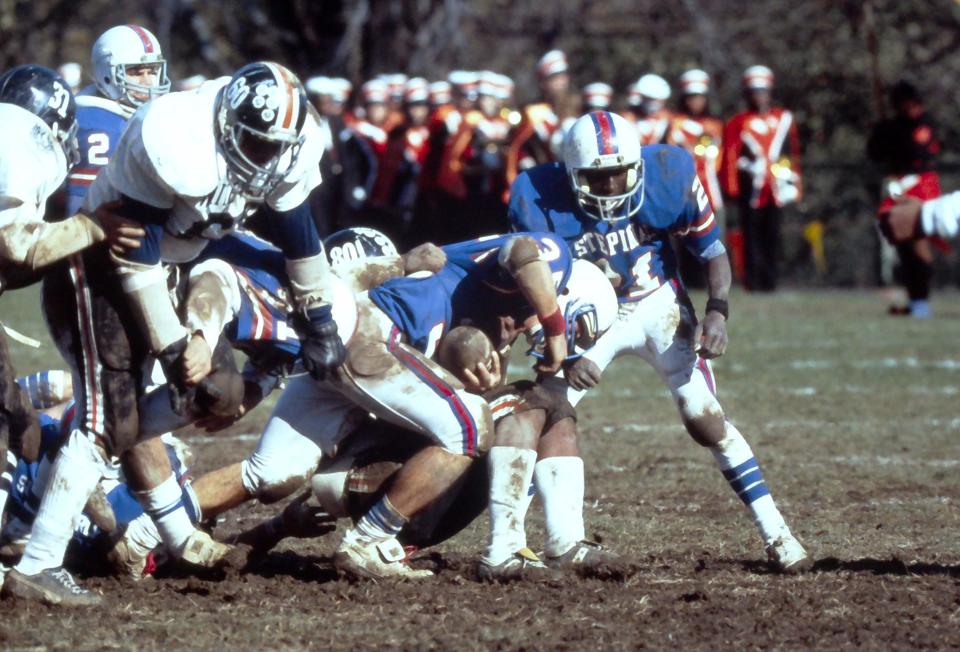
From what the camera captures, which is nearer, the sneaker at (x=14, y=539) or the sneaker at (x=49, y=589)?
the sneaker at (x=49, y=589)

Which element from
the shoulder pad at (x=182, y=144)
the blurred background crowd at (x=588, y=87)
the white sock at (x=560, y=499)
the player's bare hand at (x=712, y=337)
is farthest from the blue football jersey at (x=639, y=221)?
the blurred background crowd at (x=588, y=87)

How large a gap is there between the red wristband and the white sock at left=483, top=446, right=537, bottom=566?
40 centimetres

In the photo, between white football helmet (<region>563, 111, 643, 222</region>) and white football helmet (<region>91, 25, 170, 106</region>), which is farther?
white football helmet (<region>91, 25, 170, 106</region>)

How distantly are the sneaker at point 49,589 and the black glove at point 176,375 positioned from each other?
0.62 meters

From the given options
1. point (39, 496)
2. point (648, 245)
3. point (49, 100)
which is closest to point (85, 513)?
point (39, 496)

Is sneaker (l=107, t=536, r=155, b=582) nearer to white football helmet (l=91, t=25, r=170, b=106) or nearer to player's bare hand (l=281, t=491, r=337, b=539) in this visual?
player's bare hand (l=281, t=491, r=337, b=539)

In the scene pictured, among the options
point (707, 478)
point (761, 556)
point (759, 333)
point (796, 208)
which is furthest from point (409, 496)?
point (796, 208)

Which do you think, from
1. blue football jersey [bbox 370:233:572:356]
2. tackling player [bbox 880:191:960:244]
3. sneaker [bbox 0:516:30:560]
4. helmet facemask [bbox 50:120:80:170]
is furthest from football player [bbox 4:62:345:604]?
tackling player [bbox 880:191:960:244]

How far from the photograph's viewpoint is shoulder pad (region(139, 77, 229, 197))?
514cm

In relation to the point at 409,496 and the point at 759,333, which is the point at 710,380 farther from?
the point at 759,333

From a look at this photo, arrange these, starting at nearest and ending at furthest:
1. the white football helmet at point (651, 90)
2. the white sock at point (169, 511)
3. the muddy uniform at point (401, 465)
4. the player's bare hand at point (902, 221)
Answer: the white sock at point (169, 511) → the muddy uniform at point (401, 465) → the player's bare hand at point (902, 221) → the white football helmet at point (651, 90)

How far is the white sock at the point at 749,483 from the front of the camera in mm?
5965

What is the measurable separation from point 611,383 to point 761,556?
4.89 meters

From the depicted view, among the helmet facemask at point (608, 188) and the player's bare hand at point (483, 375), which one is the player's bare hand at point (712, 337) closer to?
the helmet facemask at point (608, 188)
